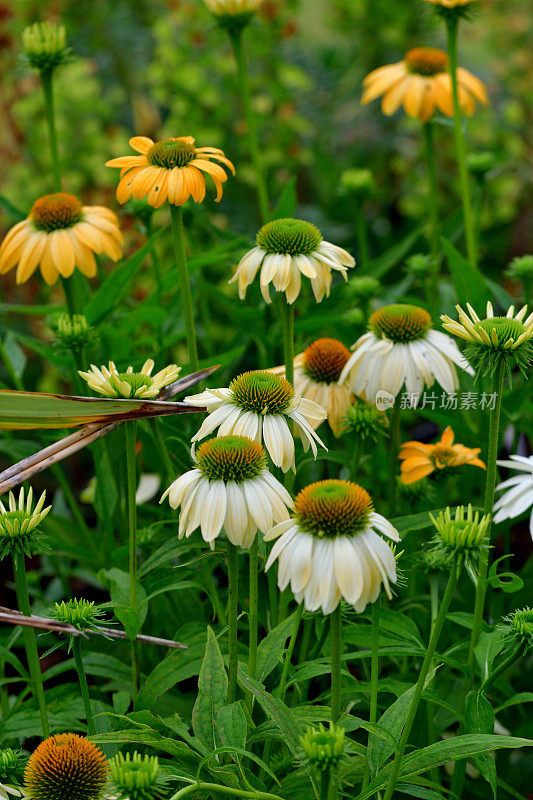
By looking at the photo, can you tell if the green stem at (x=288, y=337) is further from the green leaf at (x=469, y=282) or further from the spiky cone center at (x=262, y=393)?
the green leaf at (x=469, y=282)

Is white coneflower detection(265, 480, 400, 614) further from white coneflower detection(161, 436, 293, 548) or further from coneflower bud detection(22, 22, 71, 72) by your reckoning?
coneflower bud detection(22, 22, 71, 72)

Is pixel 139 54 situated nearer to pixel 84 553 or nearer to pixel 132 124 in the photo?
pixel 132 124

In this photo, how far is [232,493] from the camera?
578 millimetres

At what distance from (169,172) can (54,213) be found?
212 mm

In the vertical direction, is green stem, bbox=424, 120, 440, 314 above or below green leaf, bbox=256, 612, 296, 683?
Answer: above

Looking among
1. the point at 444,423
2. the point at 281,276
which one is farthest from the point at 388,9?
the point at 281,276

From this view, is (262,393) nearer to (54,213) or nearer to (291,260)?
(291,260)

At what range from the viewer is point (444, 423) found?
1010 mm

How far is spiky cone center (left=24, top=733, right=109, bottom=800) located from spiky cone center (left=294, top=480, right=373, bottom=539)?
21cm

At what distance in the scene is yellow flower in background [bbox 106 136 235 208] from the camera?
0.77 metres

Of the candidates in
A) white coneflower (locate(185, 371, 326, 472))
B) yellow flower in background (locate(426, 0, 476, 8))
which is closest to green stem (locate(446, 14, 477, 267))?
yellow flower in background (locate(426, 0, 476, 8))

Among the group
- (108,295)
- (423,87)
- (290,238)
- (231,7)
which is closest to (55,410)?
(290,238)

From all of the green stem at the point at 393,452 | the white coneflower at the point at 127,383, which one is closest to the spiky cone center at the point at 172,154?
the white coneflower at the point at 127,383

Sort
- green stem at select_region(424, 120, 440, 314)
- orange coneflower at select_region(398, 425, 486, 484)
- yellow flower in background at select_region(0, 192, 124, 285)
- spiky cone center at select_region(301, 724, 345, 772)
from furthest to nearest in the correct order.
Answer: green stem at select_region(424, 120, 440, 314) < yellow flower in background at select_region(0, 192, 124, 285) < orange coneflower at select_region(398, 425, 486, 484) < spiky cone center at select_region(301, 724, 345, 772)
